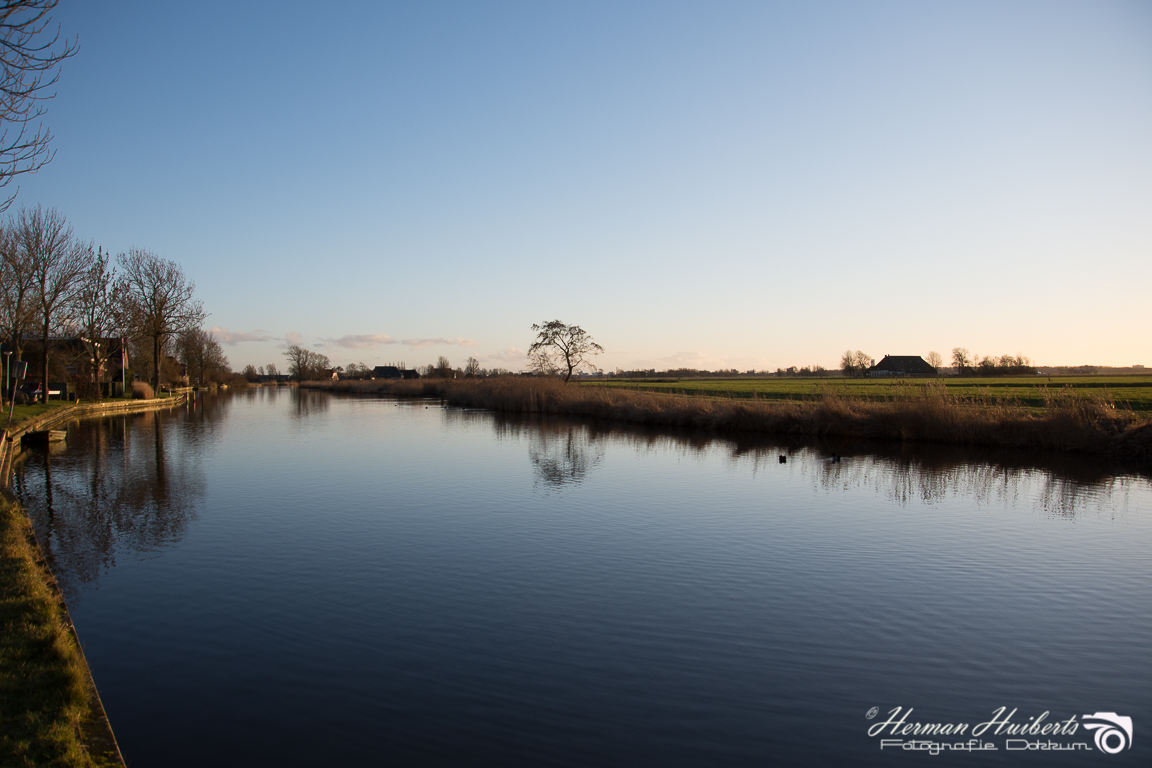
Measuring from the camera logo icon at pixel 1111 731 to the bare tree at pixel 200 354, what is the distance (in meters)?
62.7

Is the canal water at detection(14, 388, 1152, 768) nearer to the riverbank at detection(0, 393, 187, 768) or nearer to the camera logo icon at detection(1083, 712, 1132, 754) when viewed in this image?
the camera logo icon at detection(1083, 712, 1132, 754)

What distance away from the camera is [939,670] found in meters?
5.34

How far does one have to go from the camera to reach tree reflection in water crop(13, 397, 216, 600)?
335 inches

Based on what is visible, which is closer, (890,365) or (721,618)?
(721,618)

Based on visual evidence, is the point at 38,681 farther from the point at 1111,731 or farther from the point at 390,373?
the point at 390,373

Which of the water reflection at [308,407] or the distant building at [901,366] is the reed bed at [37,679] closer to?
the water reflection at [308,407]

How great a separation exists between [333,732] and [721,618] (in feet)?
12.0

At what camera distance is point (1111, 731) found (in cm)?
451

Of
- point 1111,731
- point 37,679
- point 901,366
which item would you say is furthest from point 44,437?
point 901,366

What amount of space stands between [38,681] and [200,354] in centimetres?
7244

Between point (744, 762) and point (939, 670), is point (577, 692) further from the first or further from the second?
point (939, 670)

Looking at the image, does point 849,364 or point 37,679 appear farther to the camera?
point 849,364

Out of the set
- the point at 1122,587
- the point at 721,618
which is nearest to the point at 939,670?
the point at 721,618

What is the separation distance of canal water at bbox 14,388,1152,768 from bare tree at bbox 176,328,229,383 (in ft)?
179
